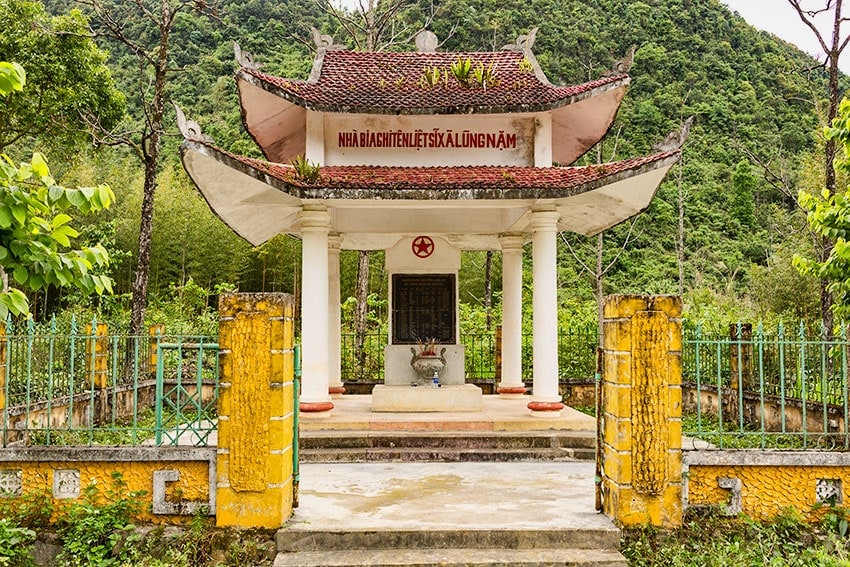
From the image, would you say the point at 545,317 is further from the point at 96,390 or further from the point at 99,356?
the point at 96,390

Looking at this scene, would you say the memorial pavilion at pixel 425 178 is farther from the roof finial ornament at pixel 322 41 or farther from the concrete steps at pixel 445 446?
the concrete steps at pixel 445 446

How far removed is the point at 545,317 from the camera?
34.1ft

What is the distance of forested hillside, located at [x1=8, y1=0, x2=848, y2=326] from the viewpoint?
2556 centimetres

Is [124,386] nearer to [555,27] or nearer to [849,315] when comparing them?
[849,315]

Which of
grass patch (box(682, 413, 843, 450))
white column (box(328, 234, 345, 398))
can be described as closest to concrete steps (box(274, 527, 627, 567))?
grass patch (box(682, 413, 843, 450))

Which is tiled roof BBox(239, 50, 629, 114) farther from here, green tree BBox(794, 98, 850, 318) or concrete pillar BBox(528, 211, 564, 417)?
green tree BBox(794, 98, 850, 318)

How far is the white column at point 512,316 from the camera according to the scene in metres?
13.0

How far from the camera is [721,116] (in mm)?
33750

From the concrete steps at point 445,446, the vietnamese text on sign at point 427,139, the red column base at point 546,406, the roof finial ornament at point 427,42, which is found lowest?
the concrete steps at point 445,446

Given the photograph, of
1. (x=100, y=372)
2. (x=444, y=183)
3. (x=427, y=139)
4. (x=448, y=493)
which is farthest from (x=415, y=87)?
(x=100, y=372)

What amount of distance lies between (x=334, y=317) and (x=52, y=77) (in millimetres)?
10368

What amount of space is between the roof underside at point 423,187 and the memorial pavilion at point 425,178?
3 cm

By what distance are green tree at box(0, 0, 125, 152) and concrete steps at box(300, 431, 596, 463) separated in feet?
37.0

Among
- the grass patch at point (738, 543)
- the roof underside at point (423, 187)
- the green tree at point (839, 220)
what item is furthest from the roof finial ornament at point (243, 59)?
the grass patch at point (738, 543)
